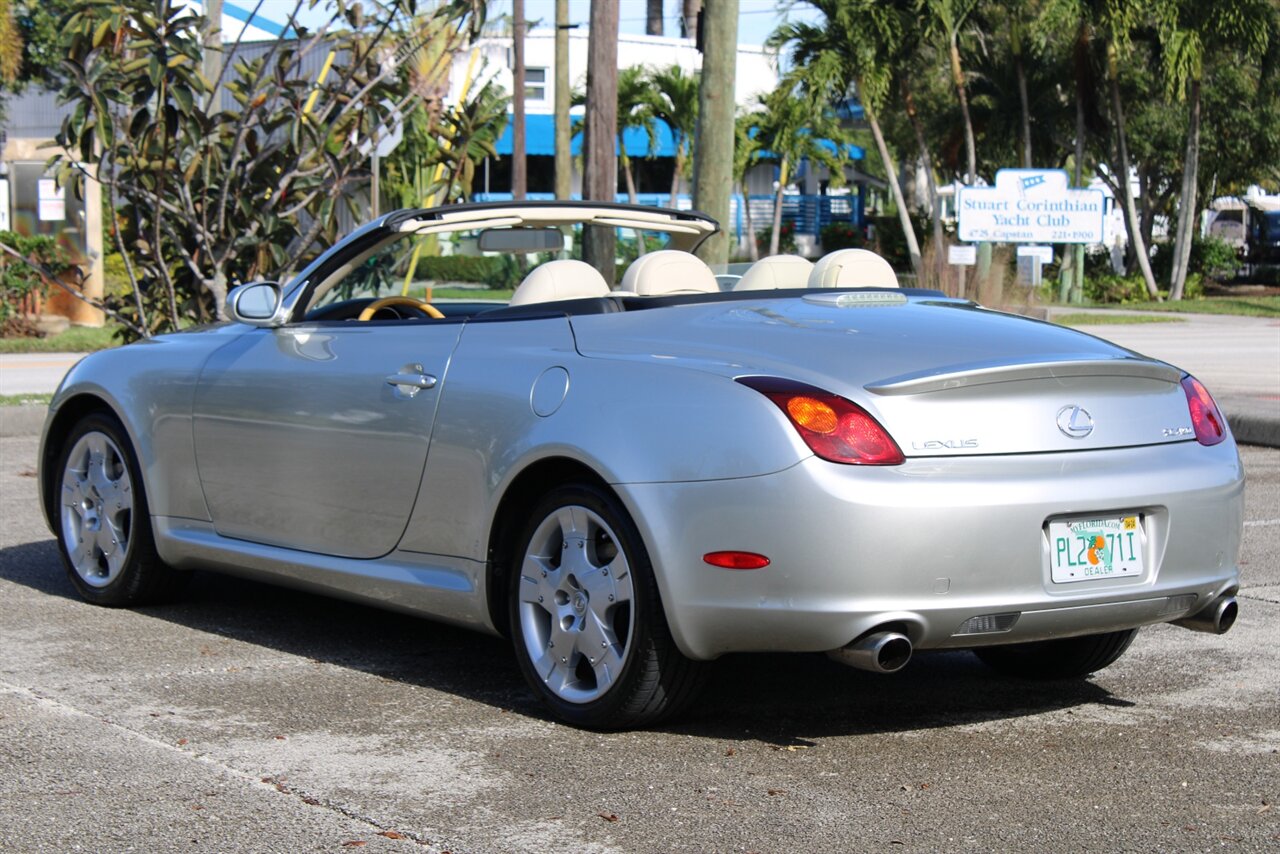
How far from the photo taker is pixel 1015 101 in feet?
130

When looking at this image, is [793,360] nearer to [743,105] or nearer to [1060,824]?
[1060,824]

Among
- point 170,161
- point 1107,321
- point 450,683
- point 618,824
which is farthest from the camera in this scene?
point 1107,321

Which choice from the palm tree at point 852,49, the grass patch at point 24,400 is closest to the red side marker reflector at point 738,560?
the grass patch at point 24,400

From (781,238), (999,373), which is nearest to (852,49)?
(781,238)

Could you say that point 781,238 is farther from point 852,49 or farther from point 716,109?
point 716,109

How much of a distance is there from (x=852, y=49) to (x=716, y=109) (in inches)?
883

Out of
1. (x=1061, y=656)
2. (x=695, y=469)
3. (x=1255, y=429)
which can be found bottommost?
(x=1255, y=429)

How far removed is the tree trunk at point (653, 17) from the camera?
73.8m

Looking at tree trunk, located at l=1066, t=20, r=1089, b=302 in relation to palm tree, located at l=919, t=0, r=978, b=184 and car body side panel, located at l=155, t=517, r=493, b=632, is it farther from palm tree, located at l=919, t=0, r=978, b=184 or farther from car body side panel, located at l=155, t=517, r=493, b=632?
car body side panel, located at l=155, t=517, r=493, b=632

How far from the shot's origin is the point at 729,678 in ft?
18.4

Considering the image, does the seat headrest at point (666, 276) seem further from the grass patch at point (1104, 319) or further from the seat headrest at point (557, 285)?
the grass patch at point (1104, 319)

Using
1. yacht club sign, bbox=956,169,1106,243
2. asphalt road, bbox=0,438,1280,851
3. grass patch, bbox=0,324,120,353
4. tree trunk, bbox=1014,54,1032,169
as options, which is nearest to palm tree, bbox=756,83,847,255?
tree trunk, bbox=1014,54,1032,169

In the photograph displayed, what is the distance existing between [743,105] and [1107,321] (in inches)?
1153

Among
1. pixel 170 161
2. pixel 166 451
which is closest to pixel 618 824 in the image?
pixel 166 451
